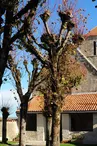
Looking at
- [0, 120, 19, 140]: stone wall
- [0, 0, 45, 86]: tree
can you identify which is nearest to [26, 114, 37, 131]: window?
[0, 120, 19, 140]: stone wall

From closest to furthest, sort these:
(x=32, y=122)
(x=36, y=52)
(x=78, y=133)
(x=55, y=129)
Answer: (x=55, y=129) → (x=36, y=52) → (x=78, y=133) → (x=32, y=122)

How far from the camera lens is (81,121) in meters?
39.2

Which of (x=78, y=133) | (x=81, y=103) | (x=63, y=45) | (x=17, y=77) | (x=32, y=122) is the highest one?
(x=63, y=45)

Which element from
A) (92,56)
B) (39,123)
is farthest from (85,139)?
(92,56)

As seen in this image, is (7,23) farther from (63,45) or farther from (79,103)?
(79,103)

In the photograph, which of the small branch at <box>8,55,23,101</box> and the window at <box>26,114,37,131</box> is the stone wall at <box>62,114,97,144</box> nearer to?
the window at <box>26,114,37,131</box>

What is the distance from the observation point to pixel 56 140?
16.4m

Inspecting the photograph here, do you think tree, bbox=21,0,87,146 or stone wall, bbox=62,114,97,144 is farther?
stone wall, bbox=62,114,97,144

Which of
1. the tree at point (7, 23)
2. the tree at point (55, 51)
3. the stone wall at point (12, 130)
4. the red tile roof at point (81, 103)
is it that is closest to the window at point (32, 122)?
the stone wall at point (12, 130)

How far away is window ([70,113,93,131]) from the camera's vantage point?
38.3 meters

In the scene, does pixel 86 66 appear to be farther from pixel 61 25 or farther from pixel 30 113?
pixel 61 25

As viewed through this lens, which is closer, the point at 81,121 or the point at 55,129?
the point at 55,129

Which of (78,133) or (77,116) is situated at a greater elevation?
(77,116)

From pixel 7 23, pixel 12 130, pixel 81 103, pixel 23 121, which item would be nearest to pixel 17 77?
pixel 23 121
